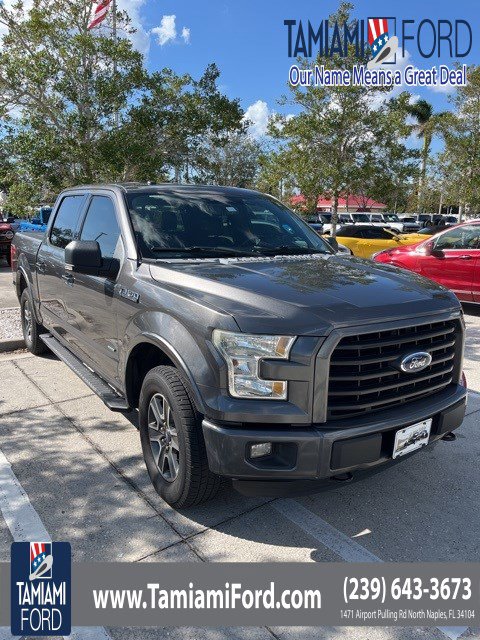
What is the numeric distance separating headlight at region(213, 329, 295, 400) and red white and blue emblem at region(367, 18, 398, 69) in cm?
1361

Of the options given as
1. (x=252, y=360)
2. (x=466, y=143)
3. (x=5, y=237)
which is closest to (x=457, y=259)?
(x=252, y=360)

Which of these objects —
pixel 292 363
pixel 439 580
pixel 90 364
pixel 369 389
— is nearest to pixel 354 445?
pixel 369 389

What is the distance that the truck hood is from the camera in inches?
96.5

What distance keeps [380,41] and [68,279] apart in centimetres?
1297

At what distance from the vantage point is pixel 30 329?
20.2ft

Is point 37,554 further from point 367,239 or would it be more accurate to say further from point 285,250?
point 367,239

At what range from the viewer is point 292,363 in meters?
2.40

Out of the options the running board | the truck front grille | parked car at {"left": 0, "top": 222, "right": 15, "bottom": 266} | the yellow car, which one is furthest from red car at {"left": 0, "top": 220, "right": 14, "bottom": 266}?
the truck front grille

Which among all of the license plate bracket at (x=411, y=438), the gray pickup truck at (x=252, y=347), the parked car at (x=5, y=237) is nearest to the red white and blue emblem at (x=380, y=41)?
the parked car at (x=5, y=237)

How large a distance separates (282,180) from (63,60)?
872cm

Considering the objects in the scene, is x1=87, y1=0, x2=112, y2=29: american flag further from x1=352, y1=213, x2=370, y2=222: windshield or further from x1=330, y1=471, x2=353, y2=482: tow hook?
x1=352, y1=213, x2=370, y2=222: windshield

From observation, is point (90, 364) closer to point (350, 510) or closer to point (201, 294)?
point (201, 294)

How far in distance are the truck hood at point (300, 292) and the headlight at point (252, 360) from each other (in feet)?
0.17

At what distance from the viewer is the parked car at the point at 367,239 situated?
51.4 feet
